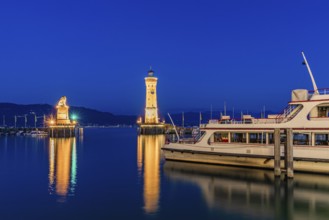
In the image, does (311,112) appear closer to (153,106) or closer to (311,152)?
(311,152)

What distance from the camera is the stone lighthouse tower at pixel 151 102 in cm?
15625

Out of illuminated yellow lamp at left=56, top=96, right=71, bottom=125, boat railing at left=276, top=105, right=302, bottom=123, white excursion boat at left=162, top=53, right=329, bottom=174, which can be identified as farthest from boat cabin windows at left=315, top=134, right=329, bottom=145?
illuminated yellow lamp at left=56, top=96, right=71, bottom=125

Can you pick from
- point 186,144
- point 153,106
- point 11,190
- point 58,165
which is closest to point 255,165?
point 186,144

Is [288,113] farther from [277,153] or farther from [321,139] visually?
[277,153]

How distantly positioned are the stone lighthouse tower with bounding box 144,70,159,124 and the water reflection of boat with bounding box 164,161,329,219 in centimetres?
12011

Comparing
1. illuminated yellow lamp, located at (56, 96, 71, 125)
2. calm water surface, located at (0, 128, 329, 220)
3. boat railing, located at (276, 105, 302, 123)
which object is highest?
illuminated yellow lamp, located at (56, 96, 71, 125)

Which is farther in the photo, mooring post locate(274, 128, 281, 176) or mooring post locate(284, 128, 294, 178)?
mooring post locate(274, 128, 281, 176)

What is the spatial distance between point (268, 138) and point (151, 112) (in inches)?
4956

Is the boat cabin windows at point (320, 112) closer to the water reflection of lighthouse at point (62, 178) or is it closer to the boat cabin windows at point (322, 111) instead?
the boat cabin windows at point (322, 111)

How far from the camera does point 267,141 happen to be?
33.2 m

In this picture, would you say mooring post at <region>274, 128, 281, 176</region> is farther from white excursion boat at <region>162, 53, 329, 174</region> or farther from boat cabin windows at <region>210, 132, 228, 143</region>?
boat cabin windows at <region>210, 132, 228, 143</region>

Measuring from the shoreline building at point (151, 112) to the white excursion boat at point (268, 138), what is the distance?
114 m

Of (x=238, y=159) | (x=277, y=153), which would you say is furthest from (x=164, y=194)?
(x=238, y=159)

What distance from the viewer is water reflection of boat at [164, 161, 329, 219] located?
22.6 metres
